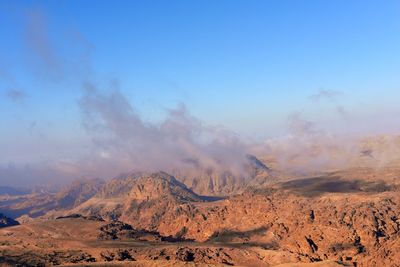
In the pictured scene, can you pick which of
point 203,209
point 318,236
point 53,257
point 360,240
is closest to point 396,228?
point 360,240

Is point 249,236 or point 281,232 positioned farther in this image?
point 249,236

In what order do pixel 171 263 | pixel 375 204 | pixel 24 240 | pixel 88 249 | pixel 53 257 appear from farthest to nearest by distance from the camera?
1. pixel 375 204
2. pixel 24 240
3. pixel 88 249
4. pixel 53 257
5. pixel 171 263

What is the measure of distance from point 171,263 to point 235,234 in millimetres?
77315

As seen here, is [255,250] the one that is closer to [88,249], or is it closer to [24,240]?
[88,249]

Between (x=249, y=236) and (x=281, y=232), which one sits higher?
(x=281, y=232)

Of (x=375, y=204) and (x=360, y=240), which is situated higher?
(x=375, y=204)

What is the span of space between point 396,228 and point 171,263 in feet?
284

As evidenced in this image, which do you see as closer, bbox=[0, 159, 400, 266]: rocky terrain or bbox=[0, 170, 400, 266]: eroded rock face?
bbox=[0, 159, 400, 266]: rocky terrain

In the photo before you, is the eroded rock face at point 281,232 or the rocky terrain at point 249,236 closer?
the rocky terrain at point 249,236

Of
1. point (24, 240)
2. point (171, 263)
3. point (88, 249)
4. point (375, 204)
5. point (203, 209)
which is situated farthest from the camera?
point (203, 209)

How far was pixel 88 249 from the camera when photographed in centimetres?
10094

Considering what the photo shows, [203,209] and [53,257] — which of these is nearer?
[53,257]

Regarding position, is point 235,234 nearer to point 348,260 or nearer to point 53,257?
point 348,260

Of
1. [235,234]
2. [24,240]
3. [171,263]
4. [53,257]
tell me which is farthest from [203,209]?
[171,263]
